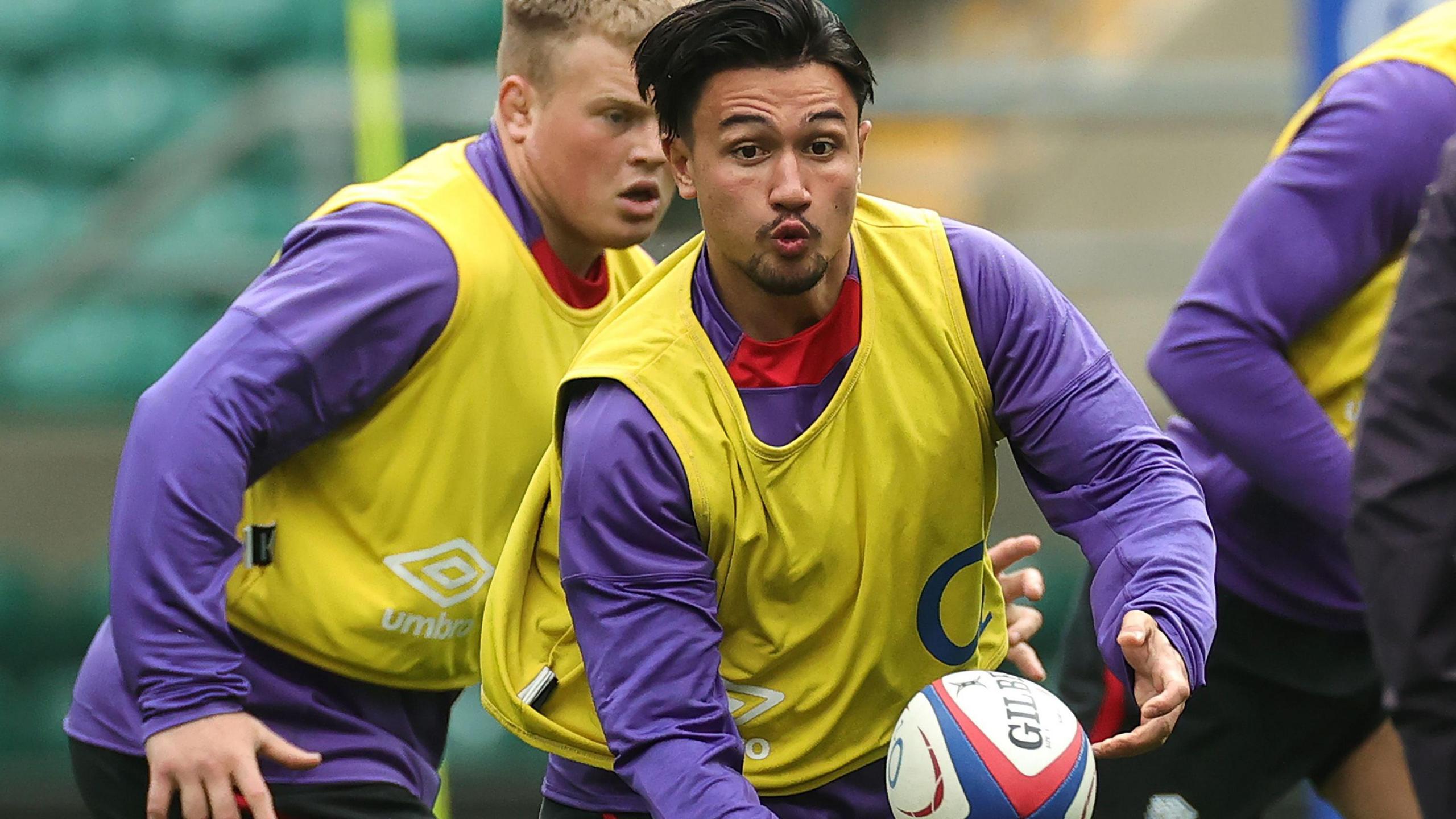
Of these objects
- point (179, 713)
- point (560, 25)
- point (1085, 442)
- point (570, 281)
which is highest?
point (560, 25)

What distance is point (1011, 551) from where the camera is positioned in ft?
9.76

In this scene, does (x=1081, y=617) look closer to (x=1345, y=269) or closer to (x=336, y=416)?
(x=1345, y=269)

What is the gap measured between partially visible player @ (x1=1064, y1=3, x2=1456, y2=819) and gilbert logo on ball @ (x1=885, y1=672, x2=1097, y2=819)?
865 mm

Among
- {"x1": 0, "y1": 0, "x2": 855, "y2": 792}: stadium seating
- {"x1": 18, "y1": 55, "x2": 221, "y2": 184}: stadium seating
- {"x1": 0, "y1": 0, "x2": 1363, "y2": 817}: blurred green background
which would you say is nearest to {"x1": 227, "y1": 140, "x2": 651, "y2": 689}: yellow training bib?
{"x1": 0, "y1": 0, "x2": 1363, "y2": 817}: blurred green background

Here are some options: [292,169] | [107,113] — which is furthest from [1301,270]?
[107,113]

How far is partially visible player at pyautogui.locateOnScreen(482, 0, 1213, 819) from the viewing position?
2.46m

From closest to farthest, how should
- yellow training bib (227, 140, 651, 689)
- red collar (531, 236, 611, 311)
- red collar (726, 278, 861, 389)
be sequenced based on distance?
1. red collar (726, 278, 861, 389)
2. yellow training bib (227, 140, 651, 689)
3. red collar (531, 236, 611, 311)

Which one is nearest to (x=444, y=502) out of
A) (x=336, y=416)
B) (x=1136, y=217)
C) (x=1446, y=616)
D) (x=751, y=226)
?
(x=336, y=416)

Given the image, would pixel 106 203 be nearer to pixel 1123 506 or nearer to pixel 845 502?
pixel 845 502

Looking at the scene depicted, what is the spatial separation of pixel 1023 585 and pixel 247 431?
1145 millimetres

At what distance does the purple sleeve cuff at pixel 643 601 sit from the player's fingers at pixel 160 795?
2.11 feet

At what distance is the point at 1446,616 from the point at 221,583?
171cm

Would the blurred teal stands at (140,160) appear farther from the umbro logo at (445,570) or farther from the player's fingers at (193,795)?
the player's fingers at (193,795)

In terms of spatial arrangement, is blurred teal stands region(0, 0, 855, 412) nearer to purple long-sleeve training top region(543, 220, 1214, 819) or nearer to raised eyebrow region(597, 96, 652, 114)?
raised eyebrow region(597, 96, 652, 114)
